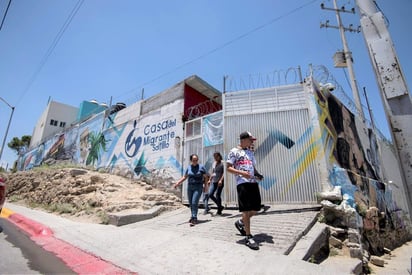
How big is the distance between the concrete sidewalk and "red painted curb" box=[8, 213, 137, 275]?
2cm

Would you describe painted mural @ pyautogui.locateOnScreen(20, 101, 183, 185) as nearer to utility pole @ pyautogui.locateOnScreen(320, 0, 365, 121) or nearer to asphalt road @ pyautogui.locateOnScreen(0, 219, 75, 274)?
asphalt road @ pyautogui.locateOnScreen(0, 219, 75, 274)

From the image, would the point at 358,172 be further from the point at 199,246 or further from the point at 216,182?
the point at 199,246

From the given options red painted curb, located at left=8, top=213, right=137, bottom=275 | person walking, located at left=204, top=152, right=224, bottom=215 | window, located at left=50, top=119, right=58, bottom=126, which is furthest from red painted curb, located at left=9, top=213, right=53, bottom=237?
window, located at left=50, top=119, right=58, bottom=126

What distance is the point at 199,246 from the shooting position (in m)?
3.52

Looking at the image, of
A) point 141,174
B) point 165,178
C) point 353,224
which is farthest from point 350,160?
point 141,174

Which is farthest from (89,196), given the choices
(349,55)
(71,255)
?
(349,55)

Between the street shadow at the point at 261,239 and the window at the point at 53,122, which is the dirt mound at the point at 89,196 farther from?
the window at the point at 53,122

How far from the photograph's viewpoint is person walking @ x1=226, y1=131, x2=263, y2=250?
3.41m

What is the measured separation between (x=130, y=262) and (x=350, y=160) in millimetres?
7860

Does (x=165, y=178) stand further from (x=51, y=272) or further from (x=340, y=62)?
(x=340, y=62)

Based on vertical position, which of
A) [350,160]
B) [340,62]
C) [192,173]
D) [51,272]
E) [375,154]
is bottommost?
[51,272]

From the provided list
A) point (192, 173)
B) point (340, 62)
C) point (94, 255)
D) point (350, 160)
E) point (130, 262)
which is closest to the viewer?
point (130, 262)

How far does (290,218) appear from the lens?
4.81 m

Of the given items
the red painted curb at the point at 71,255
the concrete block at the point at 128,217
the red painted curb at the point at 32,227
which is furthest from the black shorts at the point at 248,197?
the red painted curb at the point at 32,227
